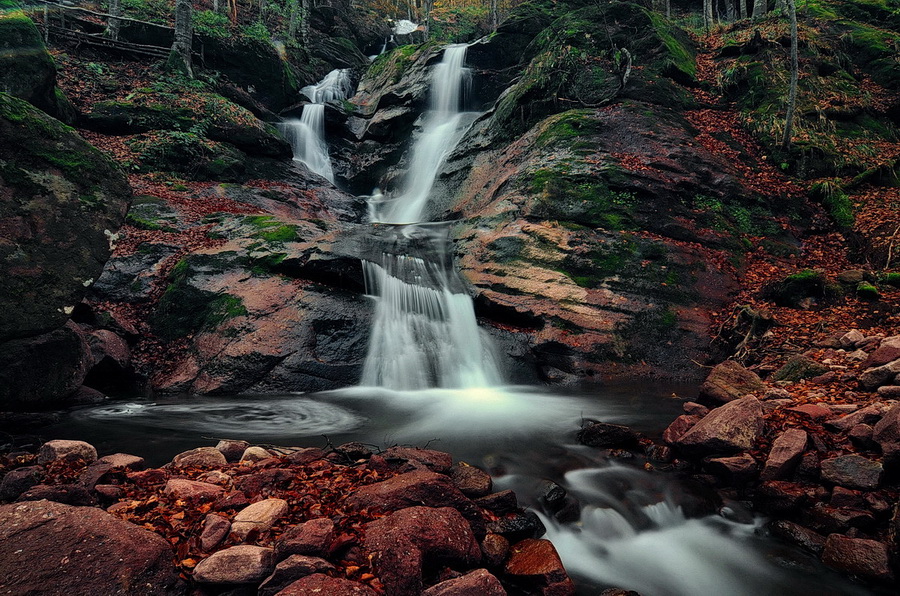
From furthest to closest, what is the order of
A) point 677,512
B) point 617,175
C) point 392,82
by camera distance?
point 392,82, point 617,175, point 677,512

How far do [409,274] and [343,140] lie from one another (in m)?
13.2

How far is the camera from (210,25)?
58.3 feet

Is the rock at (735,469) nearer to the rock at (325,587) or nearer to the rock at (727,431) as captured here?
the rock at (727,431)

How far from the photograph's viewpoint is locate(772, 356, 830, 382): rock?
5980mm

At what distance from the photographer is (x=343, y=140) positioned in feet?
67.5

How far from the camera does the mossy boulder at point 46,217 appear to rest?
4.68m

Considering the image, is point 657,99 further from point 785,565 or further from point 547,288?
point 785,565

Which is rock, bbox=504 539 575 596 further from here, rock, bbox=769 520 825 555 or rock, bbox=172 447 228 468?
rock, bbox=172 447 228 468

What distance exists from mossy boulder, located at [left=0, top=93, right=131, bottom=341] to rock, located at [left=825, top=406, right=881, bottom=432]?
8.45 meters

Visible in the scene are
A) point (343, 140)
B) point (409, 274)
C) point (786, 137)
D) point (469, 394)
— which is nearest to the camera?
point (469, 394)

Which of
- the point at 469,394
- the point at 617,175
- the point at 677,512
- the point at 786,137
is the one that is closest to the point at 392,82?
the point at 617,175

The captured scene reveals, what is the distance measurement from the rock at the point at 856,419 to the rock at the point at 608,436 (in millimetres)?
1907

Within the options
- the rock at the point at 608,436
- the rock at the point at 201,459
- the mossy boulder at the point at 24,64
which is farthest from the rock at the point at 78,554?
the mossy boulder at the point at 24,64

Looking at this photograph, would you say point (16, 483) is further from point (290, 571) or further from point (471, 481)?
point (471, 481)
